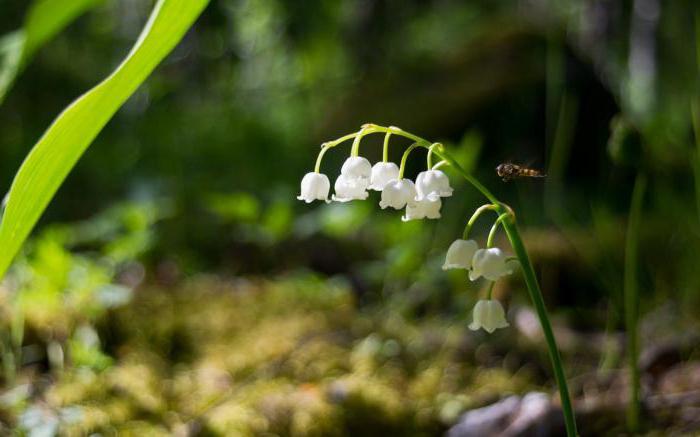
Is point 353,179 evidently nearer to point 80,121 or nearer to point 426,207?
point 426,207

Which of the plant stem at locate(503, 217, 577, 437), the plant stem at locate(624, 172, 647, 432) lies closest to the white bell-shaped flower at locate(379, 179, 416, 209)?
the plant stem at locate(503, 217, 577, 437)

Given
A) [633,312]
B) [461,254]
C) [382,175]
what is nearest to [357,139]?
[382,175]

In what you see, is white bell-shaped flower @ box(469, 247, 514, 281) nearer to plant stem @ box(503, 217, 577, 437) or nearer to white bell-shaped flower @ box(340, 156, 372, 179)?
plant stem @ box(503, 217, 577, 437)

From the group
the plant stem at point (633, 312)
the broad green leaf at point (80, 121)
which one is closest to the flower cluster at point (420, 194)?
the broad green leaf at point (80, 121)

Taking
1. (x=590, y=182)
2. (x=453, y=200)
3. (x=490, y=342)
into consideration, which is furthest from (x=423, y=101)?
(x=490, y=342)

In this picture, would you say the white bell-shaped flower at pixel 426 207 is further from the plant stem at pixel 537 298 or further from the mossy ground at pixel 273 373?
the mossy ground at pixel 273 373

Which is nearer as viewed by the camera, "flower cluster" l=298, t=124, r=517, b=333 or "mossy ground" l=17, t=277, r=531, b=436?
"flower cluster" l=298, t=124, r=517, b=333
